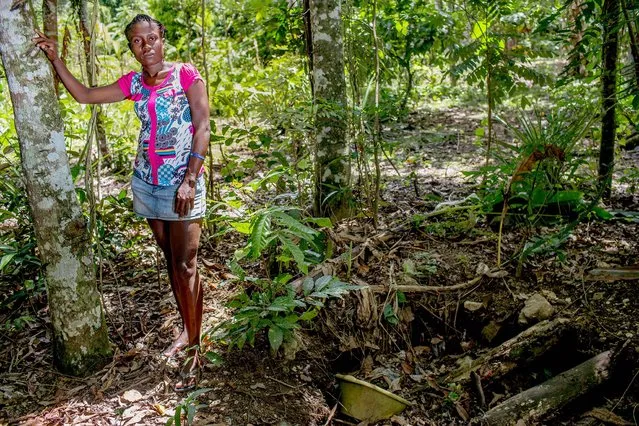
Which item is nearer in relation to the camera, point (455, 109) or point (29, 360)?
point (29, 360)

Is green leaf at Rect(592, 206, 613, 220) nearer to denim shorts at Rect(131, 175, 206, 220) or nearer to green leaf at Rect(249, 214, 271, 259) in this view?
green leaf at Rect(249, 214, 271, 259)

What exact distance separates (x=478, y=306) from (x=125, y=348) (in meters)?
2.21

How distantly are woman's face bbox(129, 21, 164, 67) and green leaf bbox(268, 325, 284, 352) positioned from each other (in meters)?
1.49

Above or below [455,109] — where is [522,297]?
below

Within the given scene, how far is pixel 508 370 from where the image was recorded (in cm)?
317

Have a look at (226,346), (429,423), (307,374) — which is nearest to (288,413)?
(307,374)

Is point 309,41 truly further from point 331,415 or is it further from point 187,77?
point 331,415

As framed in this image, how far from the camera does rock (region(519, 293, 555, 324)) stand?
131 inches

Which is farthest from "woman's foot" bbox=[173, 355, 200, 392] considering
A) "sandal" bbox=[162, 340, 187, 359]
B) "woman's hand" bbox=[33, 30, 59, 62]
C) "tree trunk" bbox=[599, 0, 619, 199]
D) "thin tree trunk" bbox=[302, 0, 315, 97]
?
"tree trunk" bbox=[599, 0, 619, 199]

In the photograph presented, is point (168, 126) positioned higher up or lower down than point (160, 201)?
higher up

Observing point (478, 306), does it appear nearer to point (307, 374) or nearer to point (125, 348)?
point (307, 374)

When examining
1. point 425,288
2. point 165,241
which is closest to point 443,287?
point 425,288

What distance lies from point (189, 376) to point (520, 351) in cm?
188

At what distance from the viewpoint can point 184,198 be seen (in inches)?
109
